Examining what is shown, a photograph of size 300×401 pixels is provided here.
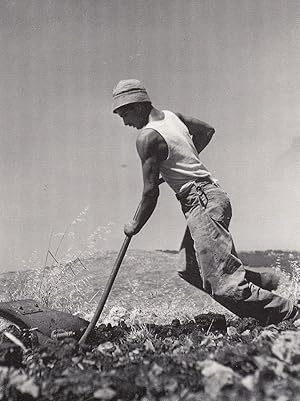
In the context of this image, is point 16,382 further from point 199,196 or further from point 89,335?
point 199,196

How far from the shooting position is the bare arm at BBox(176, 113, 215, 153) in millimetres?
4223

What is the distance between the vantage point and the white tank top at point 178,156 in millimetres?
3797

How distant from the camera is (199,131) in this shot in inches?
169

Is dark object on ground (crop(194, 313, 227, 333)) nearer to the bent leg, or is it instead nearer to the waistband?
the bent leg

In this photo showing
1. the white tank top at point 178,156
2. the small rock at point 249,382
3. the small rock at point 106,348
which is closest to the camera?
the small rock at point 249,382

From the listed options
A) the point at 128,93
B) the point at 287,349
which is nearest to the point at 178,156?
the point at 128,93

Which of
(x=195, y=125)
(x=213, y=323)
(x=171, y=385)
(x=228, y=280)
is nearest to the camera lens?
(x=171, y=385)

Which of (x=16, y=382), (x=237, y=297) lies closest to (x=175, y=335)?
(x=237, y=297)

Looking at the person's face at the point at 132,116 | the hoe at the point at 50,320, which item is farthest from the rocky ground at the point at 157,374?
the person's face at the point at 132,116

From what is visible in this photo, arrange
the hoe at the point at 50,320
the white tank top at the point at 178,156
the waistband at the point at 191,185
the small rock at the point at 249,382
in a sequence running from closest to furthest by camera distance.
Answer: the small rock at the point at 249,382
the hoe at the point at 50,320
the white tank top at the point at 178,156
the waistband at the point at 191,185

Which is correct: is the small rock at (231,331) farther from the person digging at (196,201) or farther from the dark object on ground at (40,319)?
the dark object on ground at (40,319)

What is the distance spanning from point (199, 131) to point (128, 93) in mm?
777

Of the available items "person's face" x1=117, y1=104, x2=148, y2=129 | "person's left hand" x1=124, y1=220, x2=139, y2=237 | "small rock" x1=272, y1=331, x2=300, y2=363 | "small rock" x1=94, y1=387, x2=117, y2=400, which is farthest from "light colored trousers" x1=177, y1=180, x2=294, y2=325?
"small rock" x1=94, y1=387, x2=117, y2=400

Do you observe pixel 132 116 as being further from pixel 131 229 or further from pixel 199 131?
pixel 131 229
